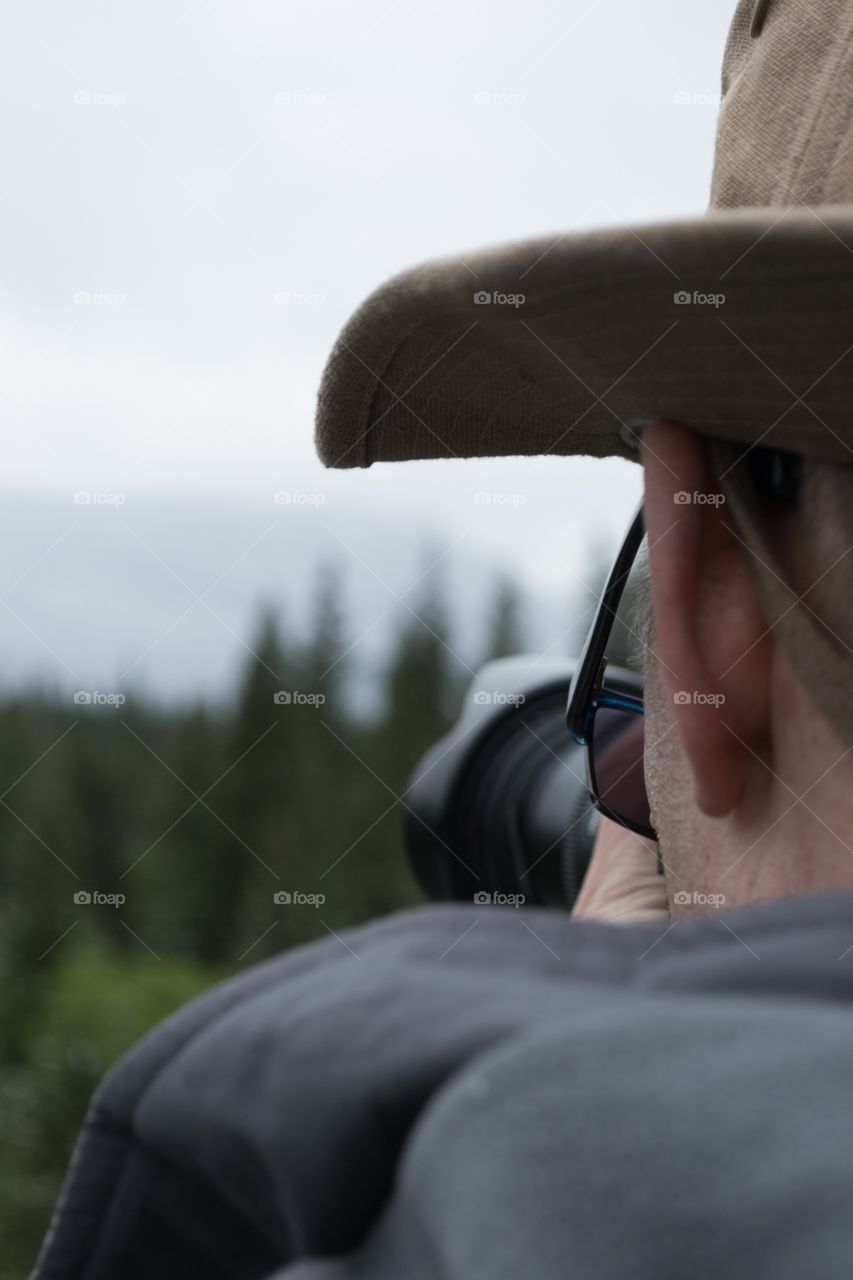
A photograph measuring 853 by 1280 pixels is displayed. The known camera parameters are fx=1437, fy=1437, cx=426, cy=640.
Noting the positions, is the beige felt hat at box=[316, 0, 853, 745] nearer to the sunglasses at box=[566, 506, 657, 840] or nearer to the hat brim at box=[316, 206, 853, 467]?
the hat brim at box=[316, 206, 853, 467]

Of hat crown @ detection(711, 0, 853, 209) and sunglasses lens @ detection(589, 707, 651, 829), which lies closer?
hat crown @ detection(711, 0, 853, 209)

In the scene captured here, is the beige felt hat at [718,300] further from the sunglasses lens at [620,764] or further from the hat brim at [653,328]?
the sunglasses lens at [620,764]

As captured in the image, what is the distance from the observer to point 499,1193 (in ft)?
0.95

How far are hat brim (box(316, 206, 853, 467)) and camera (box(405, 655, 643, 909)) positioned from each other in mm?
565

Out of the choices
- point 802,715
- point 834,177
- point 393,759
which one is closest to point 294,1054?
point 802,715

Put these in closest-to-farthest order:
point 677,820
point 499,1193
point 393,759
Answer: point 499,1193
point 677,820
point 393,759

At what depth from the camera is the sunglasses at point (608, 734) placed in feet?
2.61

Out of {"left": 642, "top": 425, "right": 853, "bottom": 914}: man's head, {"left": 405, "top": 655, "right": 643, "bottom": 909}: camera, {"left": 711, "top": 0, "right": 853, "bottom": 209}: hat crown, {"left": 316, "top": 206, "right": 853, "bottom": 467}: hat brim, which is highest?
{"left": 711, "top": 0, "right": 853, "bottom": 209}: hat crown

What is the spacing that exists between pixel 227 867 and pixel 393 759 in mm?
1392

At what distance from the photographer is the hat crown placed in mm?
474

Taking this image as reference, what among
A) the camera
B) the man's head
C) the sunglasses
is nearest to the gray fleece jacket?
the man's head

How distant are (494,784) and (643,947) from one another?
0.80 metres

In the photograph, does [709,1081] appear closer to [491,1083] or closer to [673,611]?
[491,1083]

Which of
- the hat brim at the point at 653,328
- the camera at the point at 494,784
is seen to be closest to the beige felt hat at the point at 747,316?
the hat brim at the point at 653,328
